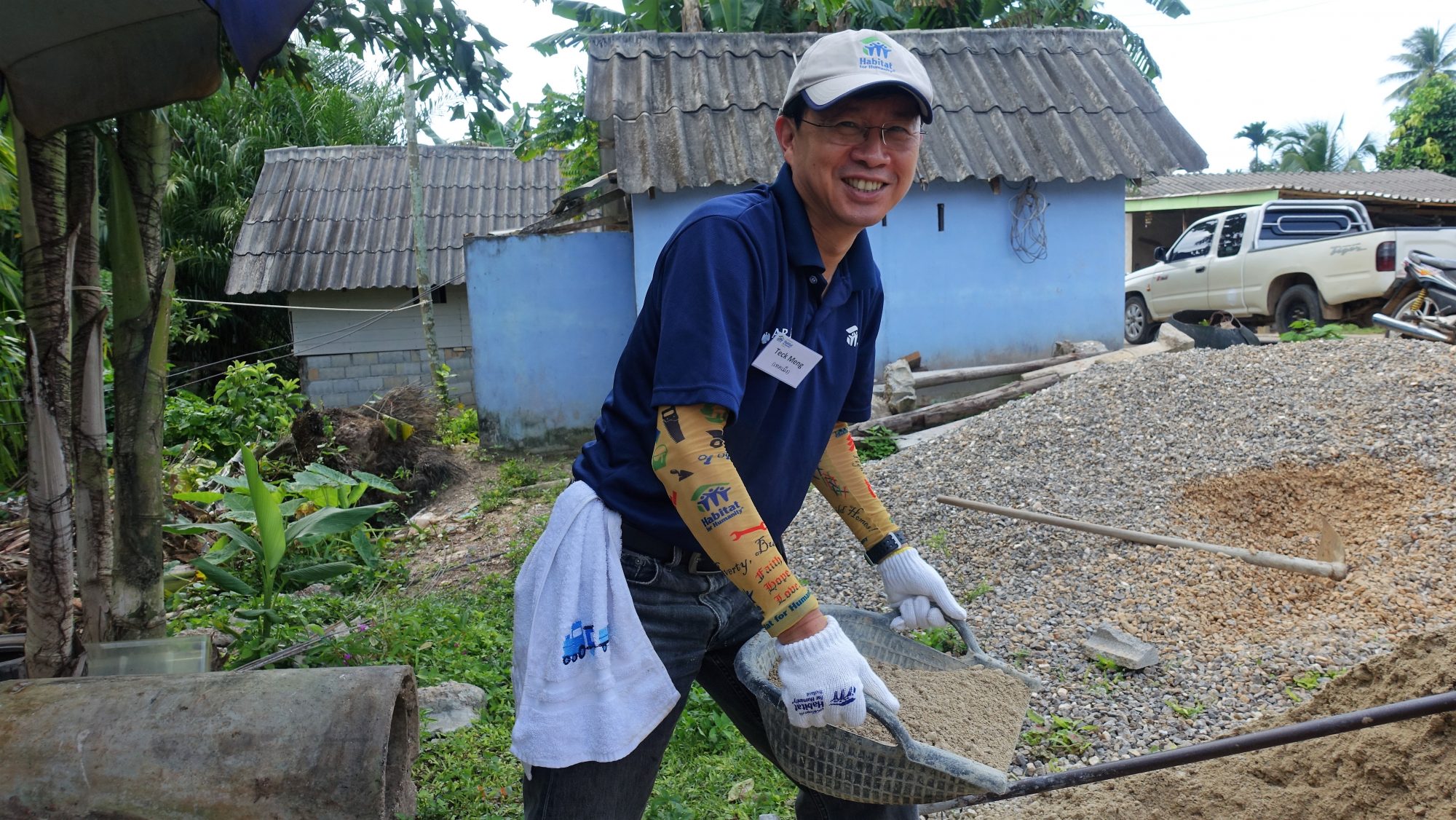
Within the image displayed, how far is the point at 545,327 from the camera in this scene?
29.9 ft

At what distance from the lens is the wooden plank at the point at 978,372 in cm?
893

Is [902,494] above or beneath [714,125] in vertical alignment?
beneath

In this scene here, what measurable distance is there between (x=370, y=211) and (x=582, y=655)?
48.5 feet

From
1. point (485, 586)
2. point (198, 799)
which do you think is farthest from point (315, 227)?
point (198, 799)

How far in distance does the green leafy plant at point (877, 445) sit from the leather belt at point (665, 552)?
19.0 ft

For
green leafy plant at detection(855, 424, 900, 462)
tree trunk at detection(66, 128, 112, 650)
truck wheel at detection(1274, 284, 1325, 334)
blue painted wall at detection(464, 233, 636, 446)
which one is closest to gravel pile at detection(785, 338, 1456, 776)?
green leafy plant at detection(855, 424, 900, 462)

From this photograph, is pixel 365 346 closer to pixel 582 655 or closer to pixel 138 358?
pixel 138 358

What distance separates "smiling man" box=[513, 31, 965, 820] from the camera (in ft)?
5.36

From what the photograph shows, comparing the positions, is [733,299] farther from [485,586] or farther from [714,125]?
[714,125]

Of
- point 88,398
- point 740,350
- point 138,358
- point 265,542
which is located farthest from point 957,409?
point 740,350

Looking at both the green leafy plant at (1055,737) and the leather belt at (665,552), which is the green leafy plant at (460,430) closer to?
the green leafy plant at (1055,737)

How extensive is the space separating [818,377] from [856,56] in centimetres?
60

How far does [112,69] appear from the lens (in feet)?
8.59

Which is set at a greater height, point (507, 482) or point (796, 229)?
point (796, 229)
